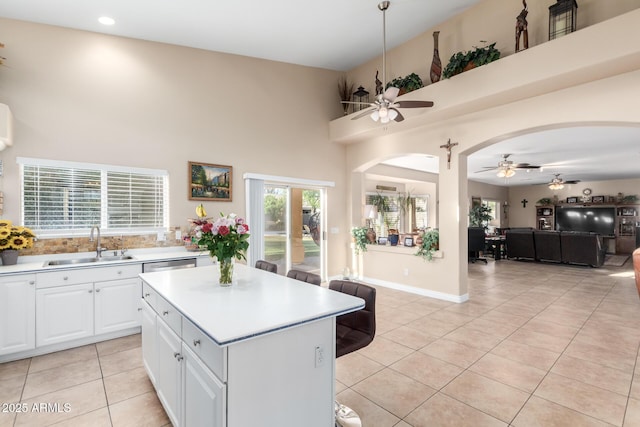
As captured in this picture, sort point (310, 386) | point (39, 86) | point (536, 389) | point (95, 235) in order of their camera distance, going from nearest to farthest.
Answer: point (310, 386) < point (536, 389) < point (39, 86) < point (95, 235)

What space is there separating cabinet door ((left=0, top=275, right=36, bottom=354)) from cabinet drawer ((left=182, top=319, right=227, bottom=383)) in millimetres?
2433

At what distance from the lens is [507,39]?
4141 millimetres

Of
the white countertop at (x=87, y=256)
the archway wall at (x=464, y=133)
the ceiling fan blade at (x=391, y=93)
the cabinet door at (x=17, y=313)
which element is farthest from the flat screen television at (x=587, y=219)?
the cabinet door at (x=17, y=313)

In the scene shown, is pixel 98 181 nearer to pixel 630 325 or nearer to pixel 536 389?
pixel 536 389

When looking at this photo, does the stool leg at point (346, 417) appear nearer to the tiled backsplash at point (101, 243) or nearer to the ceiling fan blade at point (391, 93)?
the ceiling fan blade at point (391, 93)

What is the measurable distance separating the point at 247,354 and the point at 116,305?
2874 mm

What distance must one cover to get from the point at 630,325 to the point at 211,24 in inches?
262

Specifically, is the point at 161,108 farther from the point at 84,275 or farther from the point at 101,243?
the point at 84,275

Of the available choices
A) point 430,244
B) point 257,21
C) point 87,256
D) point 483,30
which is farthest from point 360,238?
point 87,256

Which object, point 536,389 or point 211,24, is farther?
point 211,24

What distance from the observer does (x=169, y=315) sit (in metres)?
2.02

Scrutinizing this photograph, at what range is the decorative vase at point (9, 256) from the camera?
3.23m

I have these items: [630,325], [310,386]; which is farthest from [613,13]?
[310,386]

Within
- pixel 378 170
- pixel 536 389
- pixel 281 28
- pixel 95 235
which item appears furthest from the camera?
pixel 378 170
